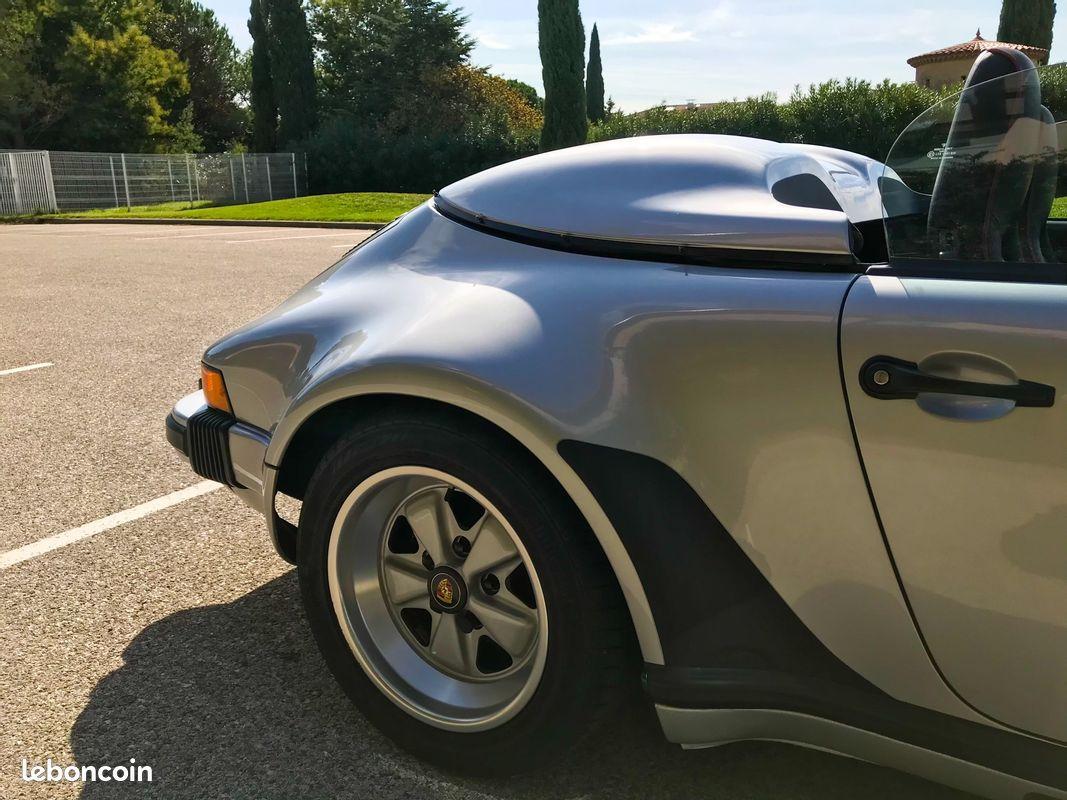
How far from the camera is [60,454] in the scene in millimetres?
4105

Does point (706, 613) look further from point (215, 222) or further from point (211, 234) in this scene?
point (215, 222)

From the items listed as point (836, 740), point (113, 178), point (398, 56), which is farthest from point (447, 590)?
point (398, 56)

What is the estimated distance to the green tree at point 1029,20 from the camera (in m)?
19.1

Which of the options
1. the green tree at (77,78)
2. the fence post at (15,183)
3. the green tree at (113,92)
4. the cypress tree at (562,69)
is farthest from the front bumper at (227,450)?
the green tree at (113,92)

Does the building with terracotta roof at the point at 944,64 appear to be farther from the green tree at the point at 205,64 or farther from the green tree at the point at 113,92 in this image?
the green tree at the point at 205,64

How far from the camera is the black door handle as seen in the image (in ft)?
4.42

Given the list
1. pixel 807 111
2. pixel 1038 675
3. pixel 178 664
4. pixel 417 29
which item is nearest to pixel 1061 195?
pixel 1038 675

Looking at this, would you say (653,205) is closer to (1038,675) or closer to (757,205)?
(757,205)

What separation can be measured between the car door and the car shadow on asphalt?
0.59 metres

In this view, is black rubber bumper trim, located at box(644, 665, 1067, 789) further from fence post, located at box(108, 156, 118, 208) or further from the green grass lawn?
fence post, located at box(108, 156, 118, 208)

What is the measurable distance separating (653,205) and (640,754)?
116cm

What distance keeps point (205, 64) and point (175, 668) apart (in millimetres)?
50404

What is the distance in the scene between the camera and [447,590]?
202cm

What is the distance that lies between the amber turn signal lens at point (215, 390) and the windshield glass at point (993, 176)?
5.47ft
